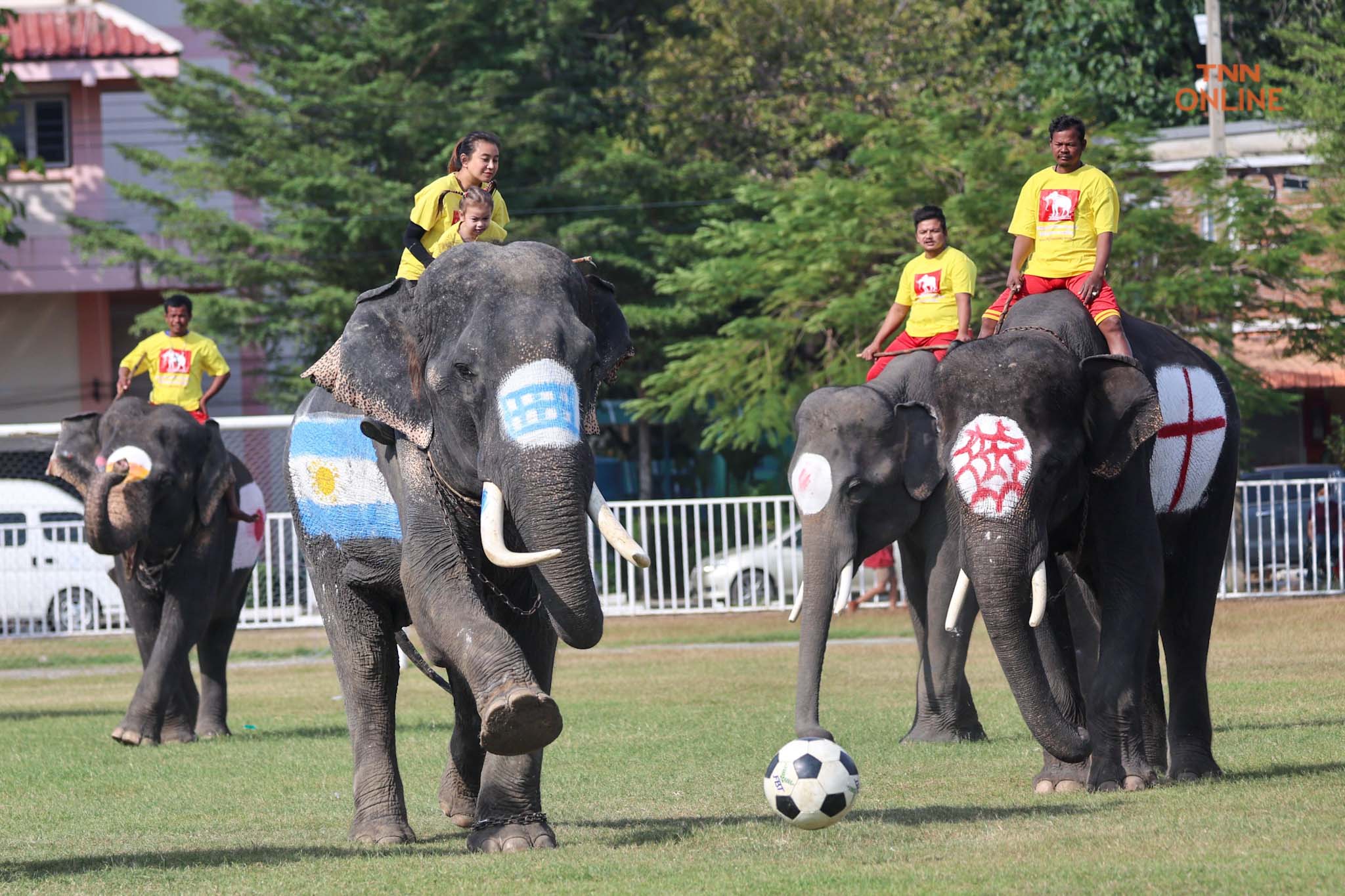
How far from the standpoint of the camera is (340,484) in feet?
26.0

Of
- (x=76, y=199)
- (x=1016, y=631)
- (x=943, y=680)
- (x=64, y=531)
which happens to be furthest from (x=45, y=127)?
(x=1016, y=631)

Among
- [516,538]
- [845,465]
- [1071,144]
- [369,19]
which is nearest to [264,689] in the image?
[845,465]

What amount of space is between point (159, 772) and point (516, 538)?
16.6 ft

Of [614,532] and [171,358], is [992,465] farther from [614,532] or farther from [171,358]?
[171,358]

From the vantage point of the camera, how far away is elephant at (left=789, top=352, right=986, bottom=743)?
37.7ft

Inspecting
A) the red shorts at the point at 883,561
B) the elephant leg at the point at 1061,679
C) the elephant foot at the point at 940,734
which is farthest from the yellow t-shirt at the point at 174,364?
the red shorts at the point at 883,561

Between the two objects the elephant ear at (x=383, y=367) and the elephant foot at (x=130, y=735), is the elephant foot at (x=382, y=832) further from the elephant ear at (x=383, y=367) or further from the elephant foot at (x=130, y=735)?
the elephant foot at (x=130, y=735)

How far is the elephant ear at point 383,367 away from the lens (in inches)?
287

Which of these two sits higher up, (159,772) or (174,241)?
(174,241)

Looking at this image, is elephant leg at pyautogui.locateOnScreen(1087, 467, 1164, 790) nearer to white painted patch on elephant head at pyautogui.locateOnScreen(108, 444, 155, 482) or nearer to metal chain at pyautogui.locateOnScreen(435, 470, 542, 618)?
metal chain at pyautogui.locateOnScreen(435, 470, 542, 618)

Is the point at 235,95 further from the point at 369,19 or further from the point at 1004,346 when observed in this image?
the point at 1004,346

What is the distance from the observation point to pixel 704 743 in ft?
37.6

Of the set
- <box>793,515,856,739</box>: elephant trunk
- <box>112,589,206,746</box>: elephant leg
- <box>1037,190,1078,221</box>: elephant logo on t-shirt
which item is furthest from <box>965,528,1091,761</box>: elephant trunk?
<box>112,589,206,746</box>: elephant leg

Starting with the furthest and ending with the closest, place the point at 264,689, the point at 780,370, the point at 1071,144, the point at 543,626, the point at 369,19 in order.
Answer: the point at 369,19 → the point at 780,370 → the point at 264,689 → the point at 1071,144 → the point at 543,626
